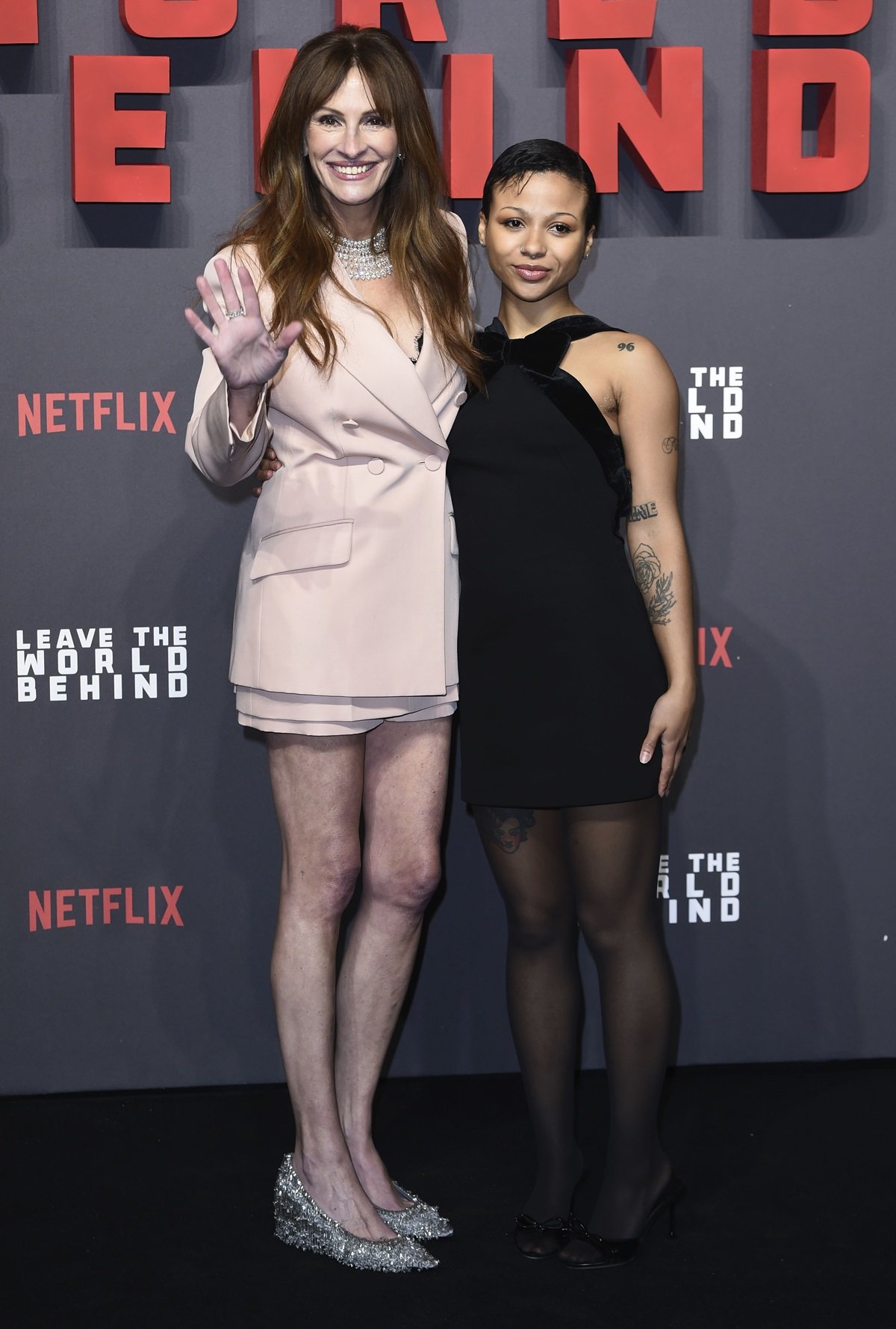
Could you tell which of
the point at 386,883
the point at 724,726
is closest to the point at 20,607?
the point at 386,883

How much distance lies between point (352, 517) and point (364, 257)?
1.40ft

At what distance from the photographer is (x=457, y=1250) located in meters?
2.23

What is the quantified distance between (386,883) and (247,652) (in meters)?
0.45

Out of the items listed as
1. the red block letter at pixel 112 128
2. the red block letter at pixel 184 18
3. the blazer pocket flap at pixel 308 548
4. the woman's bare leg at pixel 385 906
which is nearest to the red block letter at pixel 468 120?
the red block letter at pixel 184 18

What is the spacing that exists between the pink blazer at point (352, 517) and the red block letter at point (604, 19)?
3.07 ft

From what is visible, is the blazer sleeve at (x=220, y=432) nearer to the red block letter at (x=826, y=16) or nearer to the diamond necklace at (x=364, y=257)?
the diamond necklace at (x=364, y=257)

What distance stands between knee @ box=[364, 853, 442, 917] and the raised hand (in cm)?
82

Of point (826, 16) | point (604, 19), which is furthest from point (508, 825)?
point (826, 16)

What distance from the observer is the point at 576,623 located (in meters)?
2.07

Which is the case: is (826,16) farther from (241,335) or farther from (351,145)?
(241,335)

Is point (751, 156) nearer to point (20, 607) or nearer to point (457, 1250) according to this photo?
point (20, 607)

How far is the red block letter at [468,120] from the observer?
264cm

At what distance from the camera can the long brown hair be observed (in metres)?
2.03

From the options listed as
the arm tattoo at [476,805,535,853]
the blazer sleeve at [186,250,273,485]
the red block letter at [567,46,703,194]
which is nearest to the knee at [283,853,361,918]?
the arm tattoo at [476,805,535,853]
